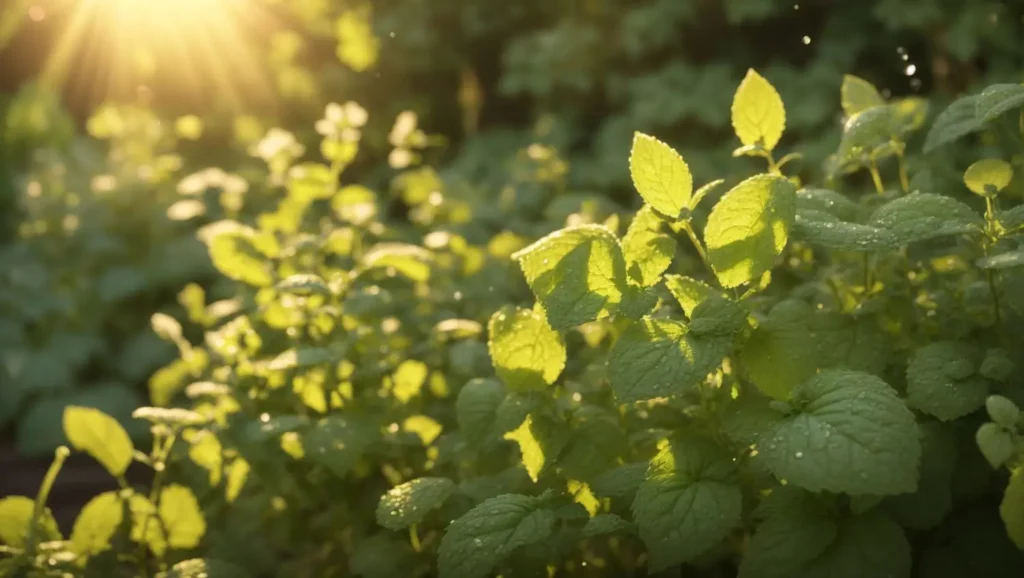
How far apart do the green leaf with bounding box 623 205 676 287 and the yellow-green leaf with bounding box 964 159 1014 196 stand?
1.54ft

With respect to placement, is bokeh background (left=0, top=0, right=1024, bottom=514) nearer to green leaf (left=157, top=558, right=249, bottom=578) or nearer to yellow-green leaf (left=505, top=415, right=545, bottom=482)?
green leaf (left=157, top=558, right=249, bottom=578)

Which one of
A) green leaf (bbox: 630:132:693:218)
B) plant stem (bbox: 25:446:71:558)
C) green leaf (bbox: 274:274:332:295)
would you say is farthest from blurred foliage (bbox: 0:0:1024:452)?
green leaf (bbox: 630:132:693:218)

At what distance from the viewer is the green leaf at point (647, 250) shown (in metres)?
1.27

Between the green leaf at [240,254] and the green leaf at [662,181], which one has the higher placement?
the green leaf at [662,181]

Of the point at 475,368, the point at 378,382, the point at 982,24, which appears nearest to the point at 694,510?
the point at 475,368

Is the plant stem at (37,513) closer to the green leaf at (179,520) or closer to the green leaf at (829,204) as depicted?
the green leaf at (179,520)

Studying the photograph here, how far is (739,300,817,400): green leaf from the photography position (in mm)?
1234

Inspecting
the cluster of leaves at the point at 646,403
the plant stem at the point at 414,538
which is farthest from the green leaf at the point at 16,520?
the plant stem at the point at 414,538

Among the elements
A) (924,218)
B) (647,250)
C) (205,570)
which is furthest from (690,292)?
(205,570)

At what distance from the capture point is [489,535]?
1.23 m

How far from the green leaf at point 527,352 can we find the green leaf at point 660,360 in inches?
8.0

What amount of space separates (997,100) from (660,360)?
0.61m

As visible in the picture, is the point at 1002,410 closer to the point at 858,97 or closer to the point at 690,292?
the point at 690,292

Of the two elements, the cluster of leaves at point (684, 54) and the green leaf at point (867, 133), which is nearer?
the green leaf at point (867, 133)
